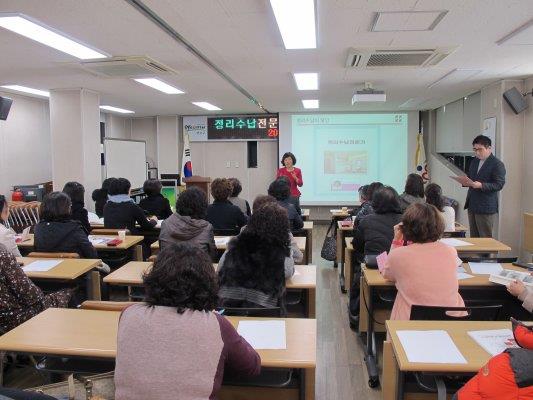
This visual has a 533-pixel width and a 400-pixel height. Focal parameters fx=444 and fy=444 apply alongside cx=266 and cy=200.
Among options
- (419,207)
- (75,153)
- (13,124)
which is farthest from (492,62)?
(13,124)

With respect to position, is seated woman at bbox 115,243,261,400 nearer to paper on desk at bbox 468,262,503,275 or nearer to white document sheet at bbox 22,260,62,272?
white document sheet at bbox 22,260,62,272

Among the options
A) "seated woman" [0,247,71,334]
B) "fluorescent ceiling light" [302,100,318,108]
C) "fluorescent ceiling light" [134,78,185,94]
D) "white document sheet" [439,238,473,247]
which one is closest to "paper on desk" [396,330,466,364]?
"seated woman" [0,247,71,334]

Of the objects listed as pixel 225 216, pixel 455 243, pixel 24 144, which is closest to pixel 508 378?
pixel 455 243

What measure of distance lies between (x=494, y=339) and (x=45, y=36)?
393 centimetres

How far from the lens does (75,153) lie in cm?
682

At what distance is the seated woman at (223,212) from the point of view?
4.71 metres

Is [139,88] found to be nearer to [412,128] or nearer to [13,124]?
[13,124]

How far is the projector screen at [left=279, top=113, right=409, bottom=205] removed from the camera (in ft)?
32.7

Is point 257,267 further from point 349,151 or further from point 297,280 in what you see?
point 349,151

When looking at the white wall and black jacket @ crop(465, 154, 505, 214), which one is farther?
the white wall

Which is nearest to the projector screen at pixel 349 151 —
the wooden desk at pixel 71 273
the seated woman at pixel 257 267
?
the wooden desk at pixel 71 273

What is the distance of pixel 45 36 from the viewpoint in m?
3.75

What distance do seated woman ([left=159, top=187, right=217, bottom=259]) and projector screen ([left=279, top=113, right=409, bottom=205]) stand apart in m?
6.68

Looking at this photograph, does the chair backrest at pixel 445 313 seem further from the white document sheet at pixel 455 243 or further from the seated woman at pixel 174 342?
the white document sheet at pixel 455 243
